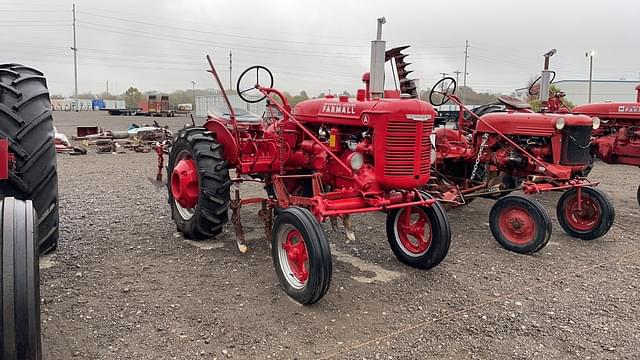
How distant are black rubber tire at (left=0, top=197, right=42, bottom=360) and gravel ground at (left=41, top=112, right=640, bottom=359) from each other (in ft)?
3.29

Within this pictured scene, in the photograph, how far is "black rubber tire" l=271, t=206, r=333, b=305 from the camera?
10.4 feet

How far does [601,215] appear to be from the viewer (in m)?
5.11

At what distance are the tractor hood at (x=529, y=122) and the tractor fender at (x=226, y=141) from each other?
2.97 metres

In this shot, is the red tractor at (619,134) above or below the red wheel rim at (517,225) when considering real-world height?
above

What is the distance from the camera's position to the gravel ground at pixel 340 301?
2.83 metres

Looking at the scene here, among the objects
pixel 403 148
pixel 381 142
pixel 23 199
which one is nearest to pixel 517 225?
pixel 403 148

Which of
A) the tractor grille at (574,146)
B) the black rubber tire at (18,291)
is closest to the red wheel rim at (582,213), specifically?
the tractor grille at (574,146)

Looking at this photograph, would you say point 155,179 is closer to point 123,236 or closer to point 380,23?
point 123,236

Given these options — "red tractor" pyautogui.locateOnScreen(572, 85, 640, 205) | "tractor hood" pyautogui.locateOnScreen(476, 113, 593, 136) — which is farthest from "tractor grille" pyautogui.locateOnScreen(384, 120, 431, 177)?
"red tractor" pyautogui.locateOnScreen(572, 85, 640, 205)

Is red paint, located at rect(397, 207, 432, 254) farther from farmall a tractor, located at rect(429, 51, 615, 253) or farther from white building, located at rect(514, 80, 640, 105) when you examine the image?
white building, located at rect(514, 80, 640, 105)

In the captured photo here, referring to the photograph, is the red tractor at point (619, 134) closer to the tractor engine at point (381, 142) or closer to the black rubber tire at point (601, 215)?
the black rubber tire at point (601, 215)

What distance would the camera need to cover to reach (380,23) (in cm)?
398

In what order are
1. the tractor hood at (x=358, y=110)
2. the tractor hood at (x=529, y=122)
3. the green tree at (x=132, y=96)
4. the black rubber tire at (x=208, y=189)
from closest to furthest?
1. the tractor hood at (x=358, y=110)
2. the black rubber tire at (x=208, y=189)
3. the tractor hood at (x=529, y=122)
4. the green tree at (x=132, y=96)

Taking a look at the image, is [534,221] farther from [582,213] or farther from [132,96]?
[132,96]
